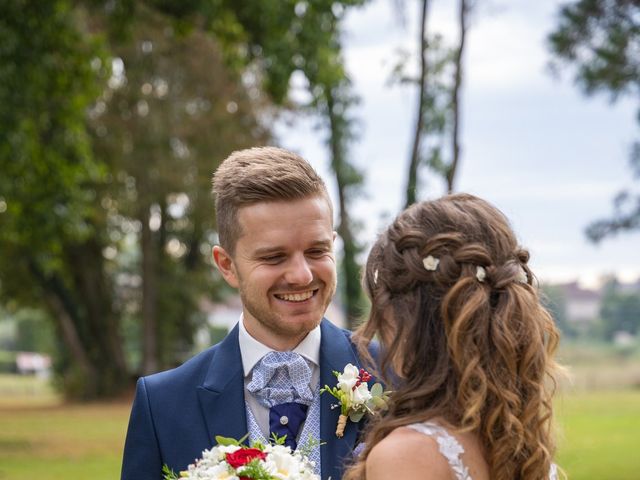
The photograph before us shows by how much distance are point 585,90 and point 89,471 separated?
978 cm

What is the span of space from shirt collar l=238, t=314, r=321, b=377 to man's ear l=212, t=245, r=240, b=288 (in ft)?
0.63

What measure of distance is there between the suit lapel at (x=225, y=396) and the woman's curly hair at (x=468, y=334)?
84 cm

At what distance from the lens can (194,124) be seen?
28141 millimetres

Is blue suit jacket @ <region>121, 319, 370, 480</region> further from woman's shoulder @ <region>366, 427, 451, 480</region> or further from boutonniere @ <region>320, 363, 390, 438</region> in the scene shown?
woman's shoulder @ <region>366, 427, 451, 480</region>

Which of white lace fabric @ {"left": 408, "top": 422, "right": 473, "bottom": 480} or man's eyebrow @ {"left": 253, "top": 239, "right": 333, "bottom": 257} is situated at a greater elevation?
man's eyebrow @ {"left": 253, "top": 239, "right": 333, "bottom": 257}

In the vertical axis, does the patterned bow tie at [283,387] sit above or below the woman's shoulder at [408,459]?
below

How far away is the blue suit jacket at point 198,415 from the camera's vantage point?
11.9 feet

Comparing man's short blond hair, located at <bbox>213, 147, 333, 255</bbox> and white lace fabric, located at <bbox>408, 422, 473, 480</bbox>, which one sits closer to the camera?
white lace fabric, located at <bbox>408, 422, 473, 480</bbox>

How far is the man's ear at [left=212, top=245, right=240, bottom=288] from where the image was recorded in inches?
150

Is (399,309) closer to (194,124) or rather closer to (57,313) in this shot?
(194,124)

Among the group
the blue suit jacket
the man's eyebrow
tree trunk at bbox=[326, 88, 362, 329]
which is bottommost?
tree trunk at bbox=[326, 88, 362, 329]

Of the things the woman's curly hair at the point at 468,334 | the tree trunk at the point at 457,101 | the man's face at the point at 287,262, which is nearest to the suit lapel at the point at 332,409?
the man's face at the point at 287,262

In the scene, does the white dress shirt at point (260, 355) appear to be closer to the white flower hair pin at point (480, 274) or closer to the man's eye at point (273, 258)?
the man's eye at point (273, 258)

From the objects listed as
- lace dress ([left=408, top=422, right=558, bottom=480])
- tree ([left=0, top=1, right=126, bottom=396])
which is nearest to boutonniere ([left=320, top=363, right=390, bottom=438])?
lace dress ([left=408, top=422, right=558, bottom=480])
